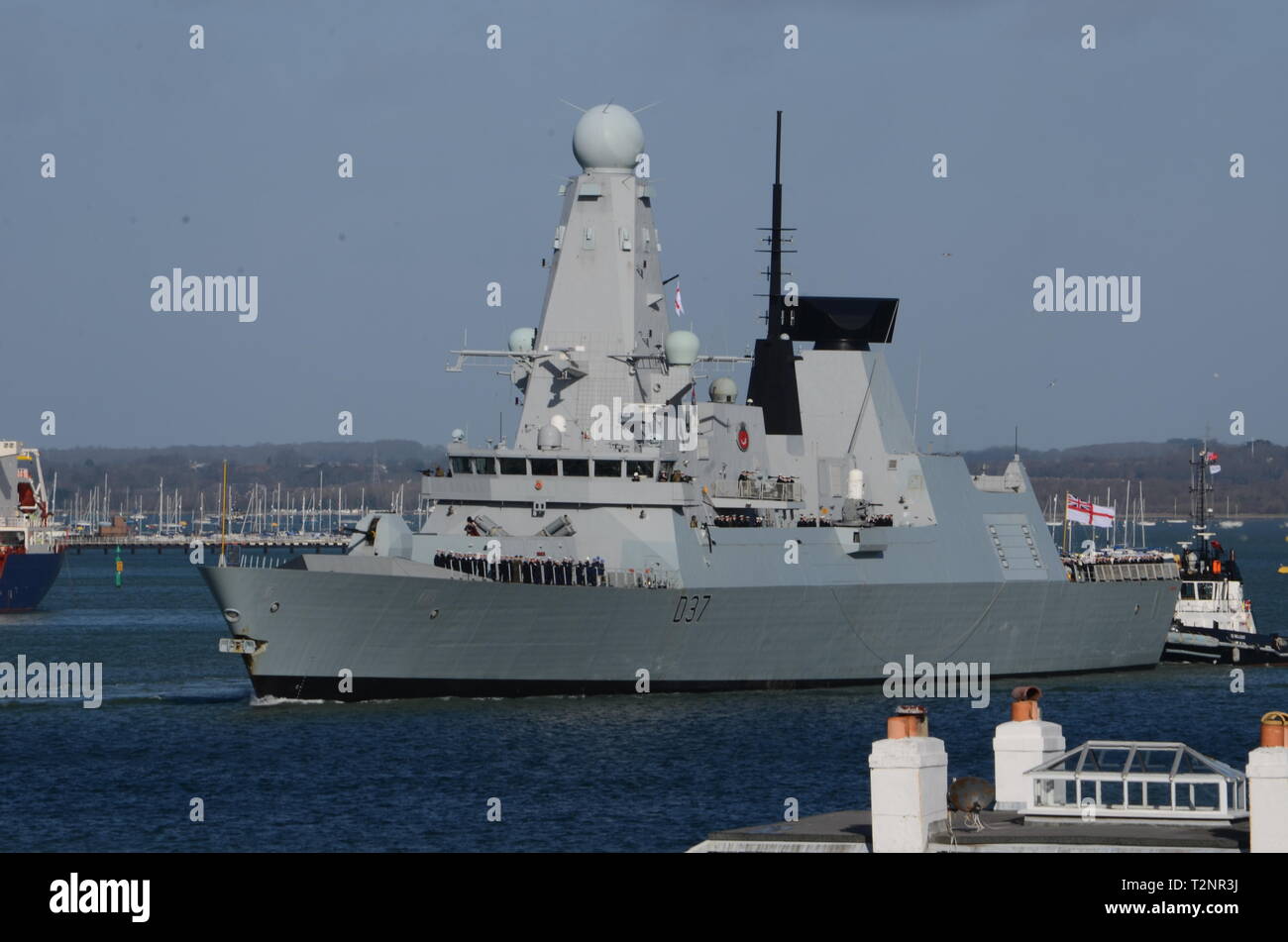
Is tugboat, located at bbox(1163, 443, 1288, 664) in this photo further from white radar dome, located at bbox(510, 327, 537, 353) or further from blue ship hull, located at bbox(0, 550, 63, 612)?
blue ship hull, located at bbox(0, 550, 63, 612)

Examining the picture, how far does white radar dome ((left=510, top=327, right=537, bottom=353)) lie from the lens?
46.5 m

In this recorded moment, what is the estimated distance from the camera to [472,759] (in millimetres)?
34281

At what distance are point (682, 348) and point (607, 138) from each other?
4906mm

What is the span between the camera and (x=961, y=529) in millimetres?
50312

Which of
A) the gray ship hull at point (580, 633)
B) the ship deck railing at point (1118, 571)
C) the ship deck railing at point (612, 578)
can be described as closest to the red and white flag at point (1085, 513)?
the ship deck railing at point (1118, 571)

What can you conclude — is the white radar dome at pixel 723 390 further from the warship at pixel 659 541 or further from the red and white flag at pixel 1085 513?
the red and white flag at pixel 1085 513

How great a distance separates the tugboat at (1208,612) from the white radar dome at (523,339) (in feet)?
70.7

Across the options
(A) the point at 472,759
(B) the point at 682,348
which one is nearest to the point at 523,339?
(B) the point at 682,348

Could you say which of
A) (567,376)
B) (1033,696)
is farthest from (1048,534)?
(1033,696)

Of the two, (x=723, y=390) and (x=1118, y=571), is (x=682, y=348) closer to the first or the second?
(x=723, y=390)

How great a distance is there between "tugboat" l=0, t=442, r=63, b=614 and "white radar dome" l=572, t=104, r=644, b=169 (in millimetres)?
50343

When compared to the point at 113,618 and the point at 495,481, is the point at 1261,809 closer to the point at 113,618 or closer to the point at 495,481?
the point at 495,481

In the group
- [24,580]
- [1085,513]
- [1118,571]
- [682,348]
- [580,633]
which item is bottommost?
[580,633]

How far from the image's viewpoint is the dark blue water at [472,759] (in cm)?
2853
